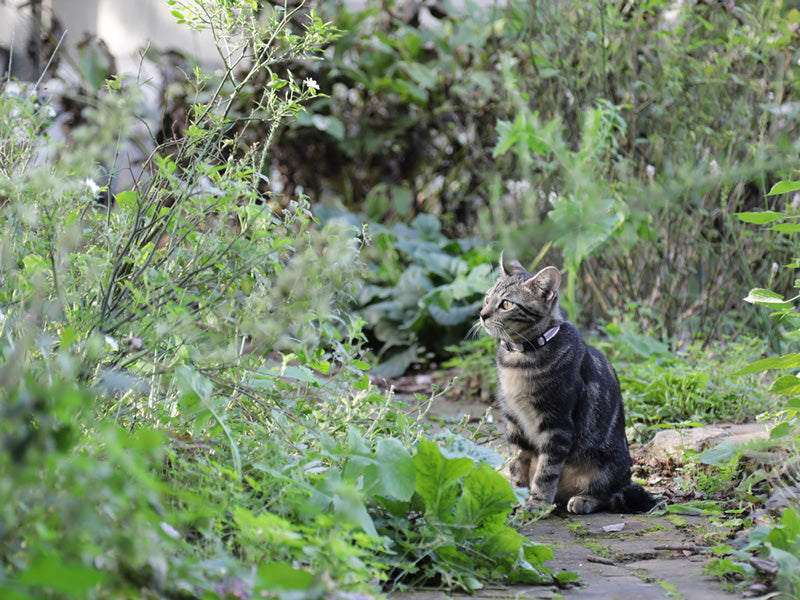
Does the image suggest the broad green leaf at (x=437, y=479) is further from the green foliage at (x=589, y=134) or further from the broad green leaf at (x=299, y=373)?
the green foliage at (x=589, y=134)

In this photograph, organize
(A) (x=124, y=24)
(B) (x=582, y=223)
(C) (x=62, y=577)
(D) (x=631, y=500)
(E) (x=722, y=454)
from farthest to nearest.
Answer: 1. (A) (x=124, y=24)
2. (B) (x=582, y=223)
3. (D) (x=631, y=500)
4. (E) (x=722, y=454)
5. (C) (x=62, y=577)

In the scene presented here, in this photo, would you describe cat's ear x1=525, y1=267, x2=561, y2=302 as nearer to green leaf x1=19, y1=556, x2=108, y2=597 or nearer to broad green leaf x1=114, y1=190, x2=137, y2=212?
broad green leaf x1=114, y1=190, x2=137, y2=212

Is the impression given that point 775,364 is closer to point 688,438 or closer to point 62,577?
point 688,438

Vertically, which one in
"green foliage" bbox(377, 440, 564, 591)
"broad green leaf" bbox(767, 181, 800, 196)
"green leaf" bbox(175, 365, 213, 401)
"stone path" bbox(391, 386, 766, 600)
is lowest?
"stone path" bbox(391, 386, 766, 600)

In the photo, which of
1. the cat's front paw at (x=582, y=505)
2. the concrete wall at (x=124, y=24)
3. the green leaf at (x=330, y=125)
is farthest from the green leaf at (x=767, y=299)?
the concrete wall at (x=124, y=24)

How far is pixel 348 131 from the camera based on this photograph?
A: 274 inches

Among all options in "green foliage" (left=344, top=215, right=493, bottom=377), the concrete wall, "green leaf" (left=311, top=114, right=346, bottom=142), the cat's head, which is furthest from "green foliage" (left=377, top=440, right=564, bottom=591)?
the concrete wall

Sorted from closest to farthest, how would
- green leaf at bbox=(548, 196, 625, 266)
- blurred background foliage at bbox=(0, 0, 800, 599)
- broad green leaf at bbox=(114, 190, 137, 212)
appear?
blurred background foliage at bbox=(0, 0, 800, 599)
broad green leaf at bbox=(114, 190, 137, 212)
green leaf at bbox=(548, 196, 625, 266)

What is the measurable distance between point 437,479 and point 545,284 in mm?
1445

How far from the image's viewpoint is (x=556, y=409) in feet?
10.3

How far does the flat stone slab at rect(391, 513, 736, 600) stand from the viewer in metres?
2.04

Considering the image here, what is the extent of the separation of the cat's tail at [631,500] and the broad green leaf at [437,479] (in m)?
1.21

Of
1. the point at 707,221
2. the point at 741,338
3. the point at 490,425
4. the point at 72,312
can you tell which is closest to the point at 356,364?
the point at 72,312

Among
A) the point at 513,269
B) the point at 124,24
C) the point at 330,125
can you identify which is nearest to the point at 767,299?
the point at 513,269
